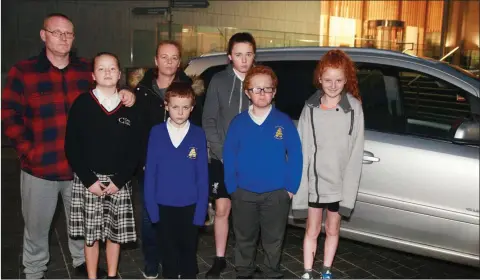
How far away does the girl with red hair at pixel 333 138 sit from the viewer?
3.62 m

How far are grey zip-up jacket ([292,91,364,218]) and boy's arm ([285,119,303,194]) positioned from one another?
0.10m

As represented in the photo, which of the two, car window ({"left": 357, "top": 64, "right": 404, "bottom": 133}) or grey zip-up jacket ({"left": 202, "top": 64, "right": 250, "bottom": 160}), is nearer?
grey zip-up jacket ({"left": 202, "top": 64, "right": 250, "bottom": 160})

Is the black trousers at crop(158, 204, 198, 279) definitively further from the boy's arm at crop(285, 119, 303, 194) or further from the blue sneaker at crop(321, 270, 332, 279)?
the blue sneaker at crop(321, 270, 332, 279)

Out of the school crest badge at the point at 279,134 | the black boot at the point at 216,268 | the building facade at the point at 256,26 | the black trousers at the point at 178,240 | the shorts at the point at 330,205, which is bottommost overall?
the black boot at the point at 216,268

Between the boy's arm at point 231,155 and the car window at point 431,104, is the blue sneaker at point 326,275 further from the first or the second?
the car window at point 431,104

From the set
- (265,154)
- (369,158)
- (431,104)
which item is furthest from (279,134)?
(431,104)

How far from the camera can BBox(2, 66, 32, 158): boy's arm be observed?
3.54 metres

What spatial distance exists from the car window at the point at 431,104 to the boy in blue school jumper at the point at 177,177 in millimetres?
1701

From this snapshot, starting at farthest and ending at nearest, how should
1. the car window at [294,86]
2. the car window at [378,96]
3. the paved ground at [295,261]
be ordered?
the car window at [294,86], the paved ground at [295,261], the car window at [378,96]

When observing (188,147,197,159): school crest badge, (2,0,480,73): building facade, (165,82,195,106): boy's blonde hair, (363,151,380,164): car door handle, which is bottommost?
(363,151,380,164): car door handle

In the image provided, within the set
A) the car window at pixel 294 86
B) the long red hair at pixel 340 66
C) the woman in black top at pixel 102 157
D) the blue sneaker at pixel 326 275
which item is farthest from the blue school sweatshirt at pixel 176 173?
the car window at pixel 294 86

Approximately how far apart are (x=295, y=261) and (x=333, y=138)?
147 centimetres

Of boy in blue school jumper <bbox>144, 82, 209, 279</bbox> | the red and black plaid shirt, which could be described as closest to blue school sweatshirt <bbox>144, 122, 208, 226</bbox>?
boy in blue school jumper <bbox>144, 82, 209, 279</bbox>

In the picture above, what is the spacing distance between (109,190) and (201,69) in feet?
6.23
